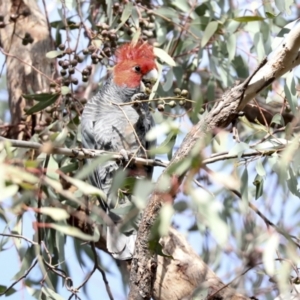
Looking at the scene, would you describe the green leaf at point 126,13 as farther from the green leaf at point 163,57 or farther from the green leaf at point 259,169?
the green leaf at point 259,169

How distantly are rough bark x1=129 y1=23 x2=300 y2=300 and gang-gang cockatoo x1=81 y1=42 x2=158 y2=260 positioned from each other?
1.81 ft

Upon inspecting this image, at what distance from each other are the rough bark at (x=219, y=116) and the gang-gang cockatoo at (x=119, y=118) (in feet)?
1.81

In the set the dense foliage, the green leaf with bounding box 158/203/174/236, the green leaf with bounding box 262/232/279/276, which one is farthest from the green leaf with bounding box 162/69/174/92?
the green leaf with bounding box 158/203/174/236

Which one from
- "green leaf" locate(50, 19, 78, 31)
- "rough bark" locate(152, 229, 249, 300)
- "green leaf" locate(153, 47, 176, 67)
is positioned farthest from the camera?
"green leaf" locate(50, 19, 78, 31)

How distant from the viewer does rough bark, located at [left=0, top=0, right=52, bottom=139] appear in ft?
11.3

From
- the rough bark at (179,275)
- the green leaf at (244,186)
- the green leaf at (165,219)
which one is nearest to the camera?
the green leaf at (165,219)

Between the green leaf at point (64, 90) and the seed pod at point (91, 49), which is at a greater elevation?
the seed pod at point (91, 49)

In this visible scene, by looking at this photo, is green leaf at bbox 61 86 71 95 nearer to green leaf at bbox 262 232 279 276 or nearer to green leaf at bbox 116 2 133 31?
green leaf at bbox 116 2 133 31

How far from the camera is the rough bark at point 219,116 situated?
2174 millimetres

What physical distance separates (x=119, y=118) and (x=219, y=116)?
117 cm

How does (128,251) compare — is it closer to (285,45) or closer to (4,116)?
(285,45)

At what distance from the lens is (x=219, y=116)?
2205 millimetres

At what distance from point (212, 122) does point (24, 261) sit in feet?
3.44

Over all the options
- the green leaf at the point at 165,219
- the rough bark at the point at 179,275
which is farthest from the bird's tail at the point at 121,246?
the green leaf at the point at 165,219
